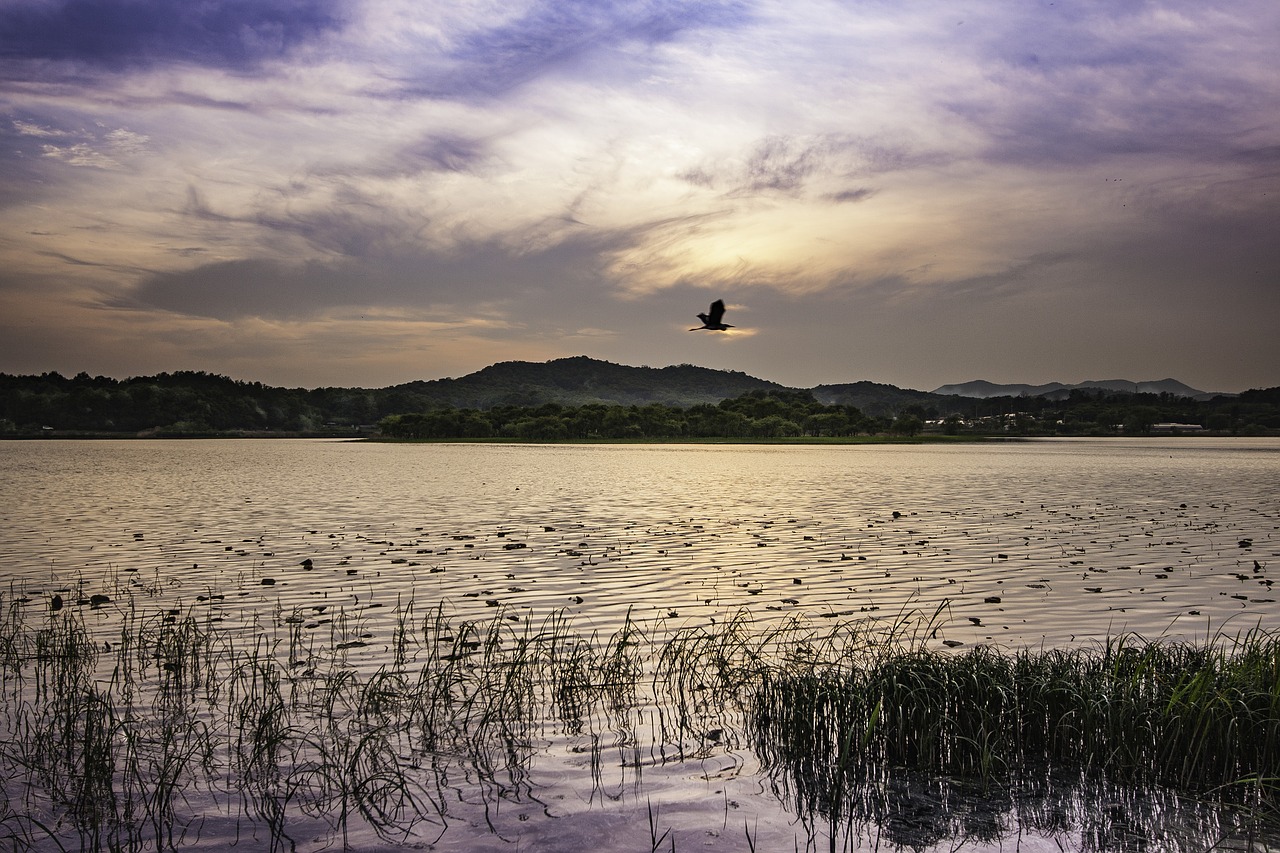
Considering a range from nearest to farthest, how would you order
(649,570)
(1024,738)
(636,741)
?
(1024,738) → (636,741) → (649,570)

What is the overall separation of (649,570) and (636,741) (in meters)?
14.7

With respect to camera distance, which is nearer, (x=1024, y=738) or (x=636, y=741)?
(x=1024, y=738)

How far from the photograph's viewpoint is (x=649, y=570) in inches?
1045

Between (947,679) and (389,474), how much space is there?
73.3 meters

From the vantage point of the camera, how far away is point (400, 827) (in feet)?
30.1

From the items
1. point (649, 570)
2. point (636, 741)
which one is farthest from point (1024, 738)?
point (649, 570)

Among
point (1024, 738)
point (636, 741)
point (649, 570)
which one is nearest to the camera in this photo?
point (1024, 738)

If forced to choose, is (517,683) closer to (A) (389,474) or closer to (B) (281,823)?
(B) (281,823)

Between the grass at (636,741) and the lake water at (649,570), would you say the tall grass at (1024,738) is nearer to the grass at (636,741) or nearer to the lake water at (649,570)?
the grass at (636,741)

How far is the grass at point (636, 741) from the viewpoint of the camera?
9242 millimetres

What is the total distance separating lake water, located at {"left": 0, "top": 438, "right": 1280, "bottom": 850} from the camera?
10445 mm

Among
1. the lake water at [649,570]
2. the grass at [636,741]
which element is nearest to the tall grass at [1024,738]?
the grass at [636,741]

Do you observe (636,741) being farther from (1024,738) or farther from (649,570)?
(649,570)

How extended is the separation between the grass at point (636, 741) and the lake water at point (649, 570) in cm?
64
